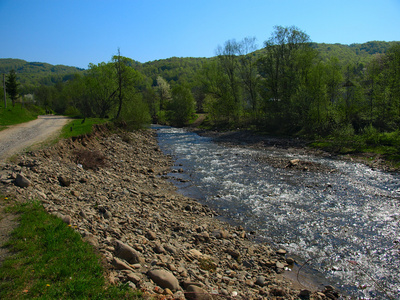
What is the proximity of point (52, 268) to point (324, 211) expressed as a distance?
45.3 feet

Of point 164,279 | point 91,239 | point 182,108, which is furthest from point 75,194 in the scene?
point 182,108

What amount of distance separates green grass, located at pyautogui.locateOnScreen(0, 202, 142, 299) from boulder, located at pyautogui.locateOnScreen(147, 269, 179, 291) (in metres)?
0.95

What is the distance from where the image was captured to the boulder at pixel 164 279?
6.43 meters

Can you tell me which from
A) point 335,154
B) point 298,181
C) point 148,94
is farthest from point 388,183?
point 148,94

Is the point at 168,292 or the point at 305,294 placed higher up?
the point at 168,292

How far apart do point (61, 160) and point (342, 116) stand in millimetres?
38067

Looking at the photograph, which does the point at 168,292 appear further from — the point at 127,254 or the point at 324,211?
the point at 324,211

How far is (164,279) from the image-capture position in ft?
21.5

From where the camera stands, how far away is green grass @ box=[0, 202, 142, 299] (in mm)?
5117

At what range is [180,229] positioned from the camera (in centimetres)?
1112

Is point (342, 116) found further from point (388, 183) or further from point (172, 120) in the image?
point (172, 120)

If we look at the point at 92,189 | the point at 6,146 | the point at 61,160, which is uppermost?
the point at 6,146

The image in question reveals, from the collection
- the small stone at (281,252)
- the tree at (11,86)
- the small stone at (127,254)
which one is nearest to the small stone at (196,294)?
the small stone at (127,254)

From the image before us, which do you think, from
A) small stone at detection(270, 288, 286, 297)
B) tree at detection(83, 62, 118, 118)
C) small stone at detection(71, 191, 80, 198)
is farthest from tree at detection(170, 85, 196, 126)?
small stone at detection(270, 288, 286, 297)
